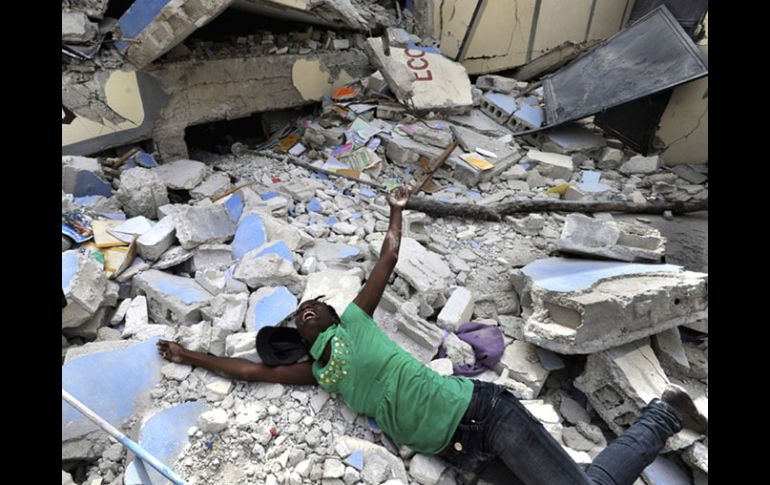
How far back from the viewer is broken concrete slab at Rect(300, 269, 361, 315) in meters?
3.02

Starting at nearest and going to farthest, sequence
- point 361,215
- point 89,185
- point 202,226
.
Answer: point 202,226
point 89,185
point 361,215

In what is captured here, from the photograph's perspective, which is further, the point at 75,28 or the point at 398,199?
the point at 75,28

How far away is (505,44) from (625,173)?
3342 millimetres

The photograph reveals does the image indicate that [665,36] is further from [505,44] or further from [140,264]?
[140,264]

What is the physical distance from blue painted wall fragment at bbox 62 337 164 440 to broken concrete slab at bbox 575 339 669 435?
255 cm

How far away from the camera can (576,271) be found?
3.22m

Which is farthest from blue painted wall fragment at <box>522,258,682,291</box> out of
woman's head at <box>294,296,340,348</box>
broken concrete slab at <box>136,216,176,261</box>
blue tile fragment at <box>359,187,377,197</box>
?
broken concrete slab at <box>136,216,176,261</box>

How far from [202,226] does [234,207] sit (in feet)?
1.77

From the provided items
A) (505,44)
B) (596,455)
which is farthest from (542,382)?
(505,44)

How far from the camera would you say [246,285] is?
3.17 m

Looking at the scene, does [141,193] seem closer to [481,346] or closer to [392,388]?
[392,388]

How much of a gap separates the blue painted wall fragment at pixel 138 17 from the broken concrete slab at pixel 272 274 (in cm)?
257

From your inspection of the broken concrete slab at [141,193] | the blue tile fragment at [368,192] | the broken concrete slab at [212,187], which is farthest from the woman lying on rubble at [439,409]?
the blue tile fragment at [368,192]

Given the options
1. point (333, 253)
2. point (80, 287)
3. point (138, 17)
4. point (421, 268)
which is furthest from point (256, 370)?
point (138, 17)
